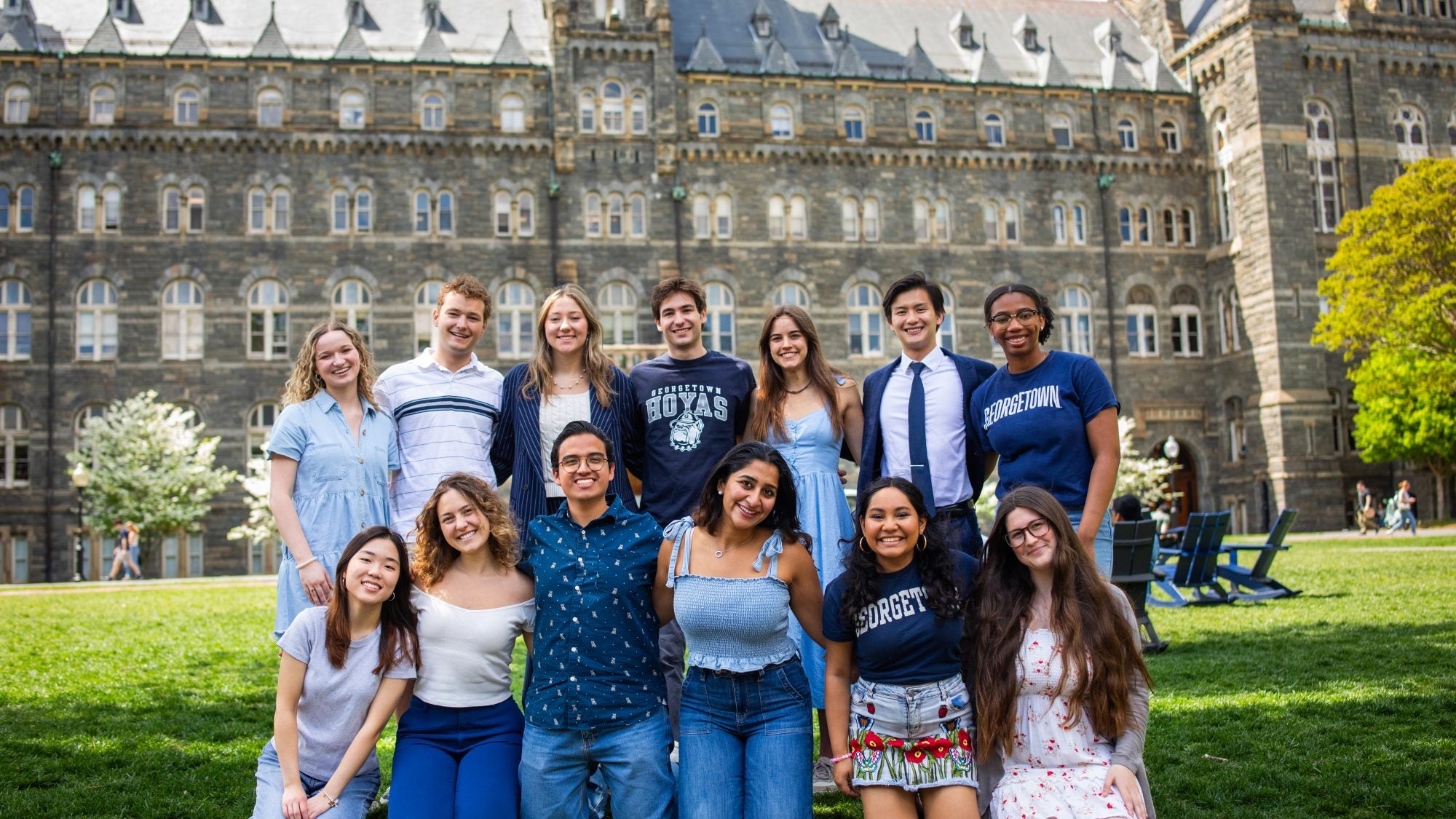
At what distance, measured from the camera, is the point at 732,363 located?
6.10 metres

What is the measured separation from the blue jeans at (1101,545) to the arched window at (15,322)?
111 feet

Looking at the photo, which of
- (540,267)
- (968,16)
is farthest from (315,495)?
(968,16)

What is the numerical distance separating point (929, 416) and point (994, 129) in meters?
32.8

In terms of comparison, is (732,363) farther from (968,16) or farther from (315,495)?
(968,16)

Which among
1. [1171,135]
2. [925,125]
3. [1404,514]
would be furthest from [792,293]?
[1404,514]

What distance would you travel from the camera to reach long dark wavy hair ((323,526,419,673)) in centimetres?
507

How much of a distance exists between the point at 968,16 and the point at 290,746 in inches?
1543

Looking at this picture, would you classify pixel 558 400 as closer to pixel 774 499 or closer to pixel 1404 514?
pixel 774 499

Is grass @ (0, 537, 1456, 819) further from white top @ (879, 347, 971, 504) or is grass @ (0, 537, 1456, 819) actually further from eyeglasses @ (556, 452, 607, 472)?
eyeglasses @ (556, 452, 607, 472)

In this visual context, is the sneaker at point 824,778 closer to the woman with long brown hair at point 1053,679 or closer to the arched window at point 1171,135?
the woman with long brown hair at point 1053,679

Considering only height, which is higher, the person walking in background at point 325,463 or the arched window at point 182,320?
the arched window at point 182,320

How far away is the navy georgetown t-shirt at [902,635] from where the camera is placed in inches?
187

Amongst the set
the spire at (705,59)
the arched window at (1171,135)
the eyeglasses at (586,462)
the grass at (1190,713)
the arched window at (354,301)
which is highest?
the spire at (705,59)

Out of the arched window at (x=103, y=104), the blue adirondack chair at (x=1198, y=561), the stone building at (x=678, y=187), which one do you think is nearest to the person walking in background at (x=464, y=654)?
the blue adirondack chair at (x=1198, y=561)
